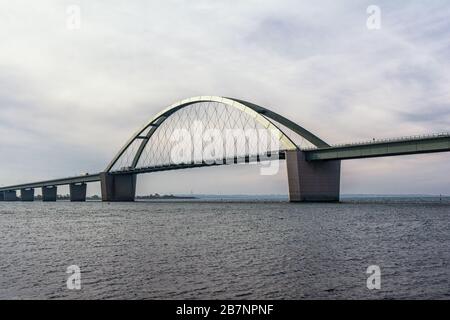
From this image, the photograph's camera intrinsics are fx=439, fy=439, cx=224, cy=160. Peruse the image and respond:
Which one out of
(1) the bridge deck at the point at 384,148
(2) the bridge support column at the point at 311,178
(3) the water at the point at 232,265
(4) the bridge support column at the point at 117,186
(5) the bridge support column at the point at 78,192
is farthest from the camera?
(5) the bridge support column at the point at 78,192

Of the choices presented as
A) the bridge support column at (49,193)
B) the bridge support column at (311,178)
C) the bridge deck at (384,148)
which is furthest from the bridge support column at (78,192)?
the bridge deck at (384,148)

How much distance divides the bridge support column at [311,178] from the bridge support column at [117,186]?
74.2 m

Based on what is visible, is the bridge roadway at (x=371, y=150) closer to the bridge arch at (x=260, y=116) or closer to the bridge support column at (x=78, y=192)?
the bridge arch at (x=260, y=116)

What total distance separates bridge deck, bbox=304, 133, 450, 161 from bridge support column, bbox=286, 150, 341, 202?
243 cm

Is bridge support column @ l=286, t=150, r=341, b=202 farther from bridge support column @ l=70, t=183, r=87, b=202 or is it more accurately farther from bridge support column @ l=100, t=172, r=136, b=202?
bridge support column @ l=70, t=183, r=87, b=202

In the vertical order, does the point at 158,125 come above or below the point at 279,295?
above

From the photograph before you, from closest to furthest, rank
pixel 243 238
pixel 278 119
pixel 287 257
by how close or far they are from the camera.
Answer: pixel 287 257, pixel 243 238, pixel 278 119

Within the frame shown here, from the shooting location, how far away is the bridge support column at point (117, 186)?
146 meters

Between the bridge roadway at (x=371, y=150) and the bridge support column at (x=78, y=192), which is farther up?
the bridge roadway at (x=371, y=150)

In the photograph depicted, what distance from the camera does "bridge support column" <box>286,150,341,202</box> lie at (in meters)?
86.3
